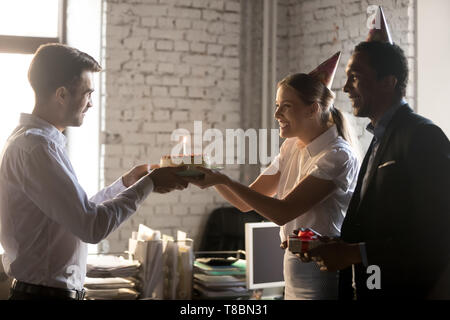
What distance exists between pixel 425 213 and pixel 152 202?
284 centimetres

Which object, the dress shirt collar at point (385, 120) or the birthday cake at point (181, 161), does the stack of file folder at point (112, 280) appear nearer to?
the birthday cake at point (181, 161)

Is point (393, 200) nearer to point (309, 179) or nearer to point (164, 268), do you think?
point (309, 179)

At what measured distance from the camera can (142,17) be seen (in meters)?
4.09

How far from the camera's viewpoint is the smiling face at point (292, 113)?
2.06m

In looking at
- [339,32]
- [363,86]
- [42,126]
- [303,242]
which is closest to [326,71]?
[363,86]

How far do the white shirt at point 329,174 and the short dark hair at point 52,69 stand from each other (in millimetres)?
901

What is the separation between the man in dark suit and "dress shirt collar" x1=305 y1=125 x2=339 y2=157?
0.83 ft

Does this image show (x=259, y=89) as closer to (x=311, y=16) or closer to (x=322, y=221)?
(x=311, y=16)

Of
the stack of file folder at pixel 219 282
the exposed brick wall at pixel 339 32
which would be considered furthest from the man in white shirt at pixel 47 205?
the exposed brick wall at pixel 339 32

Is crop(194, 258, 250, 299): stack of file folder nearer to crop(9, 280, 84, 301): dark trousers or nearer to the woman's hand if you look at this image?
the woman's hand

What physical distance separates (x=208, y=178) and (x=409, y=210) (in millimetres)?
801
